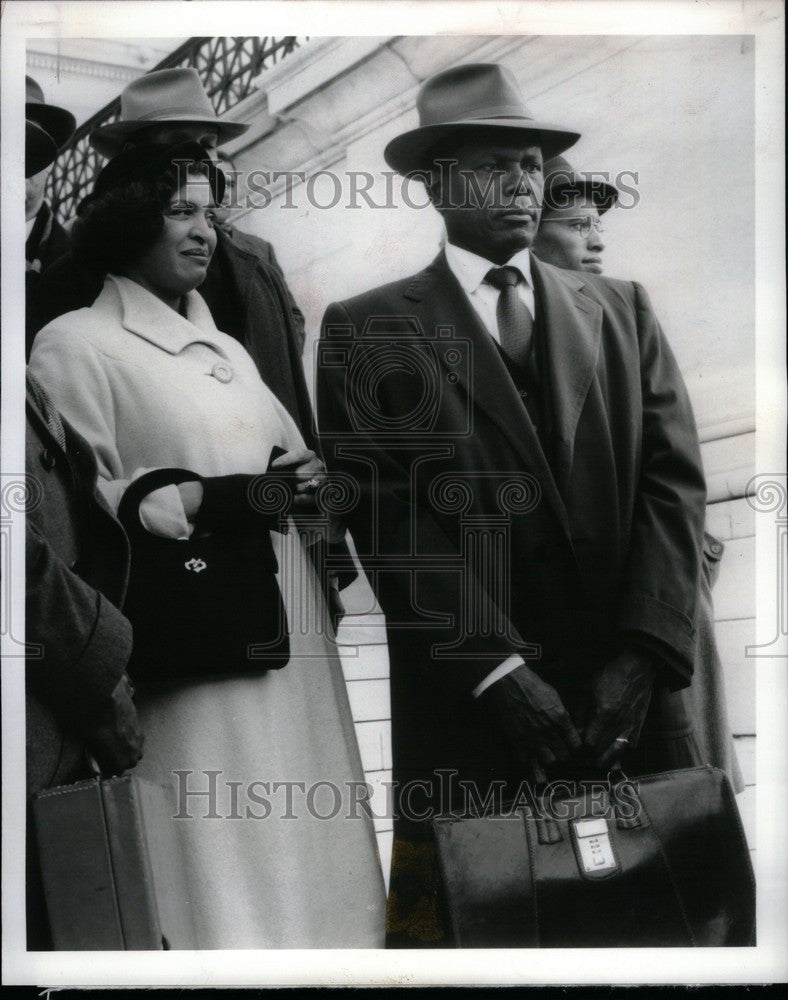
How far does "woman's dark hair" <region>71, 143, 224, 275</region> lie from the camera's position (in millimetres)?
4855

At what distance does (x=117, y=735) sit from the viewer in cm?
453

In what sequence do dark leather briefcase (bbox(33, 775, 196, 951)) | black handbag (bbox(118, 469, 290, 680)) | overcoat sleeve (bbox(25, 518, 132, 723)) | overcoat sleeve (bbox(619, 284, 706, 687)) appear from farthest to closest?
overcoat sleeve (bbox(619, 284, 706, 687)) < black handbag (bbox(118, 469, 290, 680)) < overcoat sleeve (bbox(25, 518, 132, 723)) < dark leather briefcase (bbox(33, 775, 196, 951))

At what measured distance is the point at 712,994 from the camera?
4.68 metres

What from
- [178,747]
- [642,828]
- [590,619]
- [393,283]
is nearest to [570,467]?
[590,619]

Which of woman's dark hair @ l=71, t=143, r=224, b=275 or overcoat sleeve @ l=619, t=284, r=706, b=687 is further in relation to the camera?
woman's dark hair @ l=71, t=143, r=224, b=275

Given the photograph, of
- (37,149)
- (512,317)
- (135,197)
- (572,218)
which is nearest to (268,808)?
(512,317)

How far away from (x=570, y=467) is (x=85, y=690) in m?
1.75

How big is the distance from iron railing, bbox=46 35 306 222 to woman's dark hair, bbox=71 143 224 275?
0.20ft

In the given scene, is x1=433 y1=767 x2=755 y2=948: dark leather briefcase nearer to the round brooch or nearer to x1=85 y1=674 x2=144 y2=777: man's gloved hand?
x1=85 y1=674 x2=144 y2=777: man's gloved hand

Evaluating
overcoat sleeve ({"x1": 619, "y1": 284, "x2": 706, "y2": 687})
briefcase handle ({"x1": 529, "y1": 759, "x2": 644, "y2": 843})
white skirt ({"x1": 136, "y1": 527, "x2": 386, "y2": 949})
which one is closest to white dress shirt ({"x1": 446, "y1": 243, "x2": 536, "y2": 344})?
overcoat sleeve ({"x1": 619, "y1": 284, "x2": 706, "y2": 687})

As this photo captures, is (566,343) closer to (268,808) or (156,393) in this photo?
(156,393)

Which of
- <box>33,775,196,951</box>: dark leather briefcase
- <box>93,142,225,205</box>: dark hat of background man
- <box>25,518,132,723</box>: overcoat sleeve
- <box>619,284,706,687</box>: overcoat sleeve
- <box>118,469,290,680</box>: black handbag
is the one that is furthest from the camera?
<box>93,142,225,205</box>: dark hat of background man

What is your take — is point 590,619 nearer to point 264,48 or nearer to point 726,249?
point 726,249

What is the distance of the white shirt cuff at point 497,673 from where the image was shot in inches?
183
